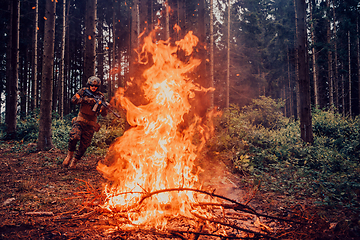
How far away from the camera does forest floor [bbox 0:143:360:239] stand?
114 inches

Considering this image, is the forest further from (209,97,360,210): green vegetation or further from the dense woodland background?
the dense woodland background

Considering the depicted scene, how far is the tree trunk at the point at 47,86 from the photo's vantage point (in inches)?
354

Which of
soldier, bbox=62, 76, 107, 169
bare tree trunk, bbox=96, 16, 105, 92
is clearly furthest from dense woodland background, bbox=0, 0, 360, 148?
soldier, bbox=62, 76, 107, 169

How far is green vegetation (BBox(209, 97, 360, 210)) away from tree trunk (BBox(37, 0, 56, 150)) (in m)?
7.40

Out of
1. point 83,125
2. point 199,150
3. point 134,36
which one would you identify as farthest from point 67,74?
point 199,150

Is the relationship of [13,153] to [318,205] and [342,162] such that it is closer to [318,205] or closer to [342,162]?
[318,205]

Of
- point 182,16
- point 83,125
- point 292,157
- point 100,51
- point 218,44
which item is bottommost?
point 292,157

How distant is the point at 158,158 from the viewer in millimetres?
4254

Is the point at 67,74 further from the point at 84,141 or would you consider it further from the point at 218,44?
the point at 84,141

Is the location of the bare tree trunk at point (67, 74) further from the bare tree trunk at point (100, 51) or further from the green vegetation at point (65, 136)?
the green vegetation at point (65, 136)

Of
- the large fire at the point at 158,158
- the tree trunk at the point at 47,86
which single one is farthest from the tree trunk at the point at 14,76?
the large fire at the point at 158,158

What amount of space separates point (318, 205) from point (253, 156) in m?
3.77

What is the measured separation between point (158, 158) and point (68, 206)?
6.15 ft

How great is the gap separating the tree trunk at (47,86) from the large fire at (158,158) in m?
5.52
